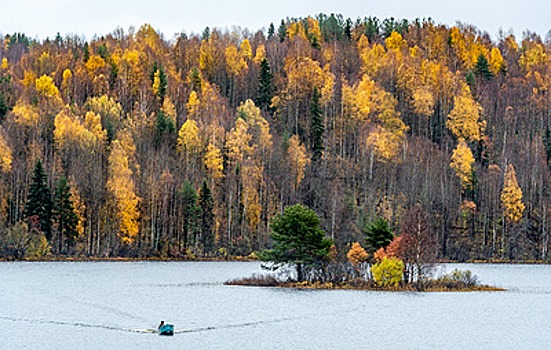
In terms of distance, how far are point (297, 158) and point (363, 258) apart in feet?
167

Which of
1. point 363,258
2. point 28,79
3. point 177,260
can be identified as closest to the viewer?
point 363,258

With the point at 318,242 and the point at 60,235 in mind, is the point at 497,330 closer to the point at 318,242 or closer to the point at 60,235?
the point at 318,242

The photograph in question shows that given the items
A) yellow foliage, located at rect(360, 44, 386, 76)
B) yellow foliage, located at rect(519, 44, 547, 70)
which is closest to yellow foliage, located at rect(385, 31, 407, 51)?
yellow foliage, located at rect(360, 44, 386, 76)

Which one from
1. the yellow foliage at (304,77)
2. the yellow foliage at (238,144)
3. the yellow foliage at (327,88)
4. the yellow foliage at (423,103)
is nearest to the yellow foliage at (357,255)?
the yellow foliage at (238,144)

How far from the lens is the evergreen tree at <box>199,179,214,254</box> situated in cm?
9956

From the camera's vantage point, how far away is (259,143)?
371 feet

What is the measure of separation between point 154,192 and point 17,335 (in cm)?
5838

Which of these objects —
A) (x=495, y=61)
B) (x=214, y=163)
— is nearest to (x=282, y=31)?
(x=495, y=61)

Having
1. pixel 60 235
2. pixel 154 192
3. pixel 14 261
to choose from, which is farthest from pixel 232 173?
pixel 14 261

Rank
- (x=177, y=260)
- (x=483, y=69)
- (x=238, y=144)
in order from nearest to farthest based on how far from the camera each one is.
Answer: (x=177, y=260) < (x=238, y=144) < (x=483, y=69)

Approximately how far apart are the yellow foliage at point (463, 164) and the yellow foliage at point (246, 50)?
1857 inches

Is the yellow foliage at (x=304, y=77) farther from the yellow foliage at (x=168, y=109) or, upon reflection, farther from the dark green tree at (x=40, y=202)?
the dark green tree at (x=40, y=202)

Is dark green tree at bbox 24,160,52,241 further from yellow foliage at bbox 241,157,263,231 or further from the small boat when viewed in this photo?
the small boat

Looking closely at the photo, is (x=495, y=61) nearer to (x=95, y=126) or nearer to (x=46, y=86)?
(x=95, y=126)
